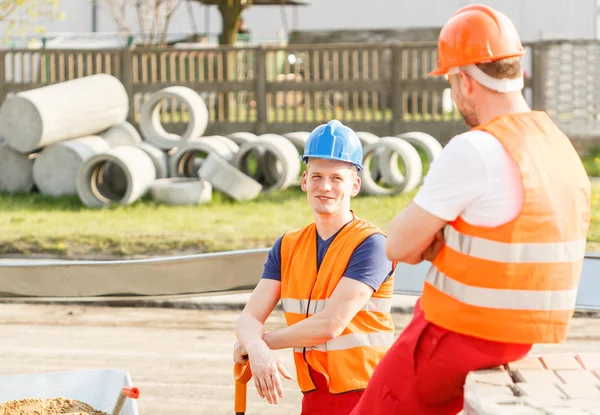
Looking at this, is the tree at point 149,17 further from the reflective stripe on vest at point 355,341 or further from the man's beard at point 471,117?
the man's beard at point 471,117

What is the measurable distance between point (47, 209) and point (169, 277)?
907 cm

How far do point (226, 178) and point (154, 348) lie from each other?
258 inches

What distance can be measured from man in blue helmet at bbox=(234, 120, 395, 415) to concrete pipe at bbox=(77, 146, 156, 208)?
1037 centimetres

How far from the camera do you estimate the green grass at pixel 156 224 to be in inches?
439

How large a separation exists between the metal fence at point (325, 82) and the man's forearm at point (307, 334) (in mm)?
14665

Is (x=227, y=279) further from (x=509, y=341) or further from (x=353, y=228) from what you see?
(x=509, y=341)

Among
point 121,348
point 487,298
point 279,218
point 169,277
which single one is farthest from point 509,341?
point 279,218

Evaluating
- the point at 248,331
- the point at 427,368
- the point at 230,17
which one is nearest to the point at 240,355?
the point at 248,331

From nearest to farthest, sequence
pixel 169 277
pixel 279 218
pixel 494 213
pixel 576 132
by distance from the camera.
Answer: pixel 494 213 < pixel 169 277 < pixel 279 218 < pixel 576 132

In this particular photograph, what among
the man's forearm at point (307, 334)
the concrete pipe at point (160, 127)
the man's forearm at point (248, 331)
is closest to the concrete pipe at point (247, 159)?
the concrete pipe at point (160, 127)

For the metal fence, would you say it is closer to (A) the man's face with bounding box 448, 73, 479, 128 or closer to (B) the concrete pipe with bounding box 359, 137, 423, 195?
(B) the concrete pipe with bounding box 359, 137, 423, 195

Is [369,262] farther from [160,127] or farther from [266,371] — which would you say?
[160,127]

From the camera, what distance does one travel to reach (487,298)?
2.83 meters

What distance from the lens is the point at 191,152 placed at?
15.4m
